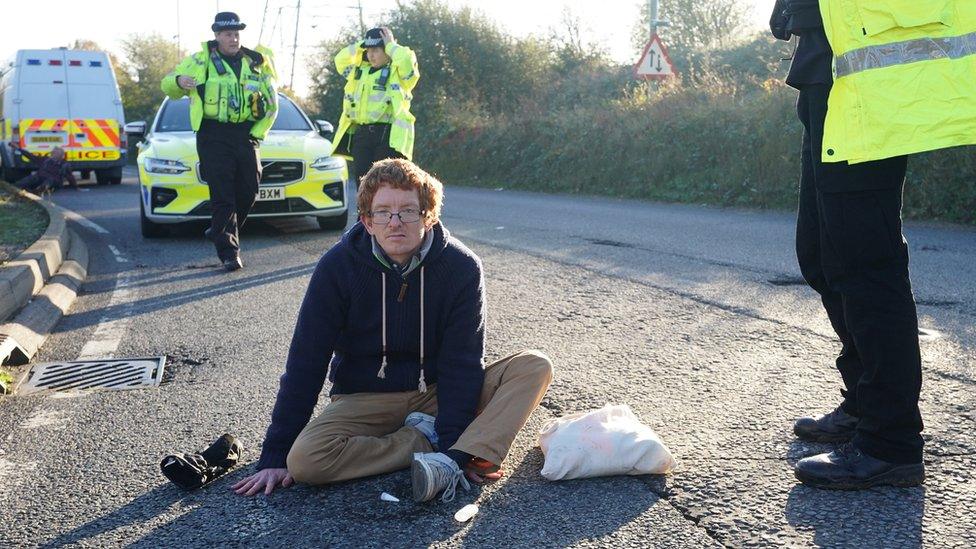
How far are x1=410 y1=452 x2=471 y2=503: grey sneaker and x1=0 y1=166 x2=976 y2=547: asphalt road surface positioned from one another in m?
0.04

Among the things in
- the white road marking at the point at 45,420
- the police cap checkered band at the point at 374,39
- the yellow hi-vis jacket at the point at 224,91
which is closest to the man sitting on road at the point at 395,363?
the white road marking at the point at 45,420

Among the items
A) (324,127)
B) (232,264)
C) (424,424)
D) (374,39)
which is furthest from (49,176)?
(424,424)

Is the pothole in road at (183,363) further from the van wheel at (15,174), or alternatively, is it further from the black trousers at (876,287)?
the van wheel at (15,174)

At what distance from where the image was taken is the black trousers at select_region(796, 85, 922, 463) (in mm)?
2846

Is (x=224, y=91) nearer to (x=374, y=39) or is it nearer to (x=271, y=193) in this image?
(x=374, y=39)

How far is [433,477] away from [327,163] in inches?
322

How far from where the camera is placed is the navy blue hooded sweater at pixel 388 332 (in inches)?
133

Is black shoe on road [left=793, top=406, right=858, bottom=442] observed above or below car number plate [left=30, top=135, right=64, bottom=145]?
above

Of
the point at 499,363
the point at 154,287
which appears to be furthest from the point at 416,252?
the point at 154,287

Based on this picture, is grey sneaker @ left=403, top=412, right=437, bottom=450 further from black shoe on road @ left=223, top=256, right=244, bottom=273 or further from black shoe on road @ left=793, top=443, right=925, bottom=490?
black shoe on road @ left=223, top=256, right=244, bottom=273

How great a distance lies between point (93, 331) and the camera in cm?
613

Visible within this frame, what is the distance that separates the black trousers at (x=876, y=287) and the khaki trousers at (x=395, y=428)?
A: 107 cm

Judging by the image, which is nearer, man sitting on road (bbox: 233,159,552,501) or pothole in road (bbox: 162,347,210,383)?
man sitting on road (bbox: 233,159,552,501)

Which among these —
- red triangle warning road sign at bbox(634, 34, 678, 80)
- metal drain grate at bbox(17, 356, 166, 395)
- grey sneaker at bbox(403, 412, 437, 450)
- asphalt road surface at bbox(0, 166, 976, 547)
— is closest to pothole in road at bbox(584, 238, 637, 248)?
asphalt road surface at bbox(0, 166, 976, 547)
